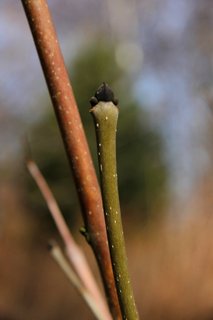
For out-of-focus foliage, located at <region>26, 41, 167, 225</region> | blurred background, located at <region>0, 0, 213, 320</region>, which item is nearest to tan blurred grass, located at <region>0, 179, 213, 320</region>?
blurred background, located at <region>0, 0, 213, 320</region>

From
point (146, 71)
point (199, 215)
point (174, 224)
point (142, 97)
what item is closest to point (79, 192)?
point (199, 215)

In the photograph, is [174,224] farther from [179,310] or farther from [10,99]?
[10,99]

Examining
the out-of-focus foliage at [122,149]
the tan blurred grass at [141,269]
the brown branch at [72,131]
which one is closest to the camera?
the brown branch at [72,131]

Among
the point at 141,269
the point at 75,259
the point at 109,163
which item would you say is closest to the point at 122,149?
the point at 141,269

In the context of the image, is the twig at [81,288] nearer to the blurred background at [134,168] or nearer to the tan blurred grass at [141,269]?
the tan blurred grass at [141,269]

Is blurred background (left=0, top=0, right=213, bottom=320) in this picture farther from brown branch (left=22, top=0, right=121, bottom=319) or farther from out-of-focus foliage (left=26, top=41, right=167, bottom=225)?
brown branch (left=22, top=0, right=121, bottom=319)

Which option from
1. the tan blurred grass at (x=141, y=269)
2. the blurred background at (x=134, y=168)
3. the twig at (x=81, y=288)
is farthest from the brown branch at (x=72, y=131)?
the blurred background at (x=134, y=168)
